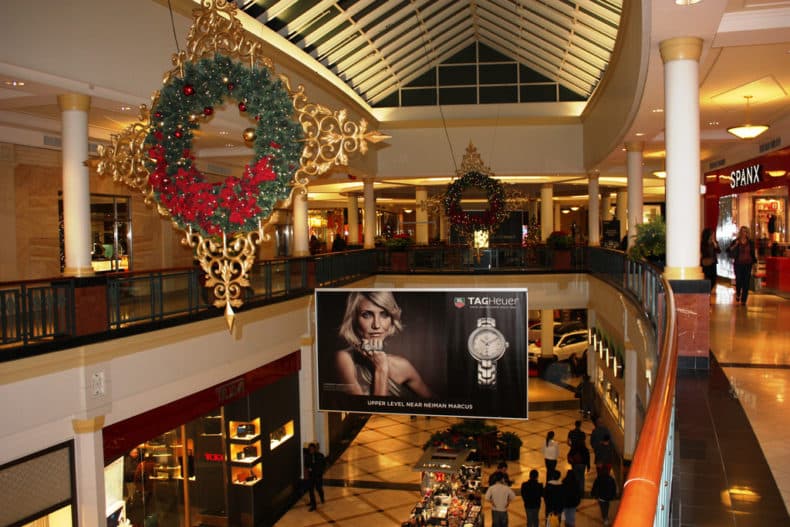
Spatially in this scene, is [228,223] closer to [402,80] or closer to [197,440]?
[197,440]

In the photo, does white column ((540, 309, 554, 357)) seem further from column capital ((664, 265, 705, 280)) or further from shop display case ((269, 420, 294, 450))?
column capital ((664, 265, 705, 280))

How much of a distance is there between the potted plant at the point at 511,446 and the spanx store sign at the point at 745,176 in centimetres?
808

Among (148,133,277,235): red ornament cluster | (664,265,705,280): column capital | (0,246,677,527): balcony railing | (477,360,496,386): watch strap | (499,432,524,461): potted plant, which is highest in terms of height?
(148,133,277,235): red ornament cluster

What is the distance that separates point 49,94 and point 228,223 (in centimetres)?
601

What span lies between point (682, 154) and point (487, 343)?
174 inches

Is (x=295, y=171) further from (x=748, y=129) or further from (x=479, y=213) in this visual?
(x=479, y=213)

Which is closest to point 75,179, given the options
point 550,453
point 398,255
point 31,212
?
point 31,212

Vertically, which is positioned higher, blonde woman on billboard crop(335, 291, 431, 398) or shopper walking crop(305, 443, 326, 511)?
blonde woman on billboard crop(335, 291, 431, 398)

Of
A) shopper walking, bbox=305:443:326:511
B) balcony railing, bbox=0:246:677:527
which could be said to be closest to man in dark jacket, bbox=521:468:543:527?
balcony railing, bbox=0:246:677:527

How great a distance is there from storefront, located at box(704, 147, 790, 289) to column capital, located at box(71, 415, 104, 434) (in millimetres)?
13446

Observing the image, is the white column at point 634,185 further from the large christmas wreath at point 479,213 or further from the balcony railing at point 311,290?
the large christmas wreath at point 479,213

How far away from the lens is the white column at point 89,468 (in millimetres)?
7766

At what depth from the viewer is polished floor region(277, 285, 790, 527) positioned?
345 centimetres

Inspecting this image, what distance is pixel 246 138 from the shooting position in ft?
13.1
